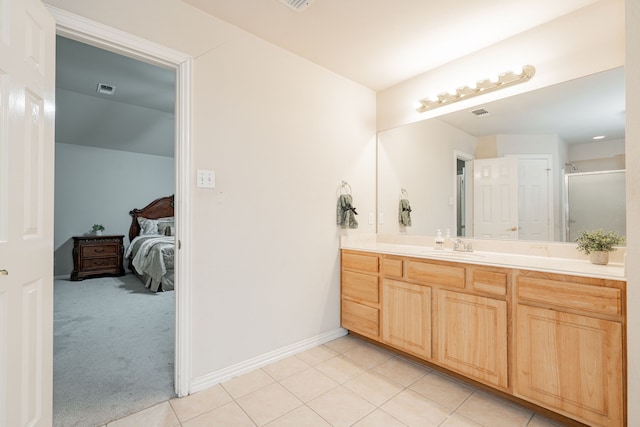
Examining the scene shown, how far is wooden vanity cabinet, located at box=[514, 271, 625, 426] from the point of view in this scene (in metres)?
1.41

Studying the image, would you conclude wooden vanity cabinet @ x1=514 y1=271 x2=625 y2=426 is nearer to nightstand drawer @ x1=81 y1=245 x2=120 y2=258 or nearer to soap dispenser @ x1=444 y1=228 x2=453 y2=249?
soap dispenser @ x1=444 y1=228 x2=453 y2=249

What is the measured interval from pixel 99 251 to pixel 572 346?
627 centimetres

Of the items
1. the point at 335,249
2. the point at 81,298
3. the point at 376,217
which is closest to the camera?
the point at 335,249

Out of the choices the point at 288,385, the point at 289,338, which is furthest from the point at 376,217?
the point at 288,385

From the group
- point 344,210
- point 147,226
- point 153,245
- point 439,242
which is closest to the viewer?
point 439,242

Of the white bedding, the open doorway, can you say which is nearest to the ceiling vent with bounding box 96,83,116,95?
the open doorway

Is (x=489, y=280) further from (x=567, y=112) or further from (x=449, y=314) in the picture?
(x=567, y=112)

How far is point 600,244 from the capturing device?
1723 millimetres

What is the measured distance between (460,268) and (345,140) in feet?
4.97

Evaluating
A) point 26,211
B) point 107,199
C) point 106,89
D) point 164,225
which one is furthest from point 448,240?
point 107,199

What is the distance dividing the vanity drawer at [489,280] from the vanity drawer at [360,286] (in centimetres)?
80

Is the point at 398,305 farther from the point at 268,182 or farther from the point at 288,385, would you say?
the point at 268,182

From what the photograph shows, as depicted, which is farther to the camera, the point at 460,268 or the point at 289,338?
the point at 289,338

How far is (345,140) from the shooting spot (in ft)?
9.31
